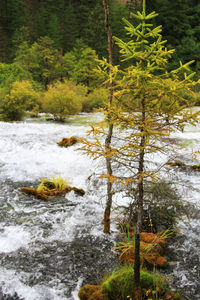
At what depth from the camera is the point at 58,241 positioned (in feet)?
17.1

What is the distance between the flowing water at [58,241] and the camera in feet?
13.3

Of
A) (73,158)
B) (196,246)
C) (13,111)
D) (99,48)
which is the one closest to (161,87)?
(196,246)

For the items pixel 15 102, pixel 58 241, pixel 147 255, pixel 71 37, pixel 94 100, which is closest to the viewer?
pixel 147 255

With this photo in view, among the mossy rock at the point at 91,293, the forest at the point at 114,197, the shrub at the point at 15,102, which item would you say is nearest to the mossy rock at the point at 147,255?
the forest at the point at 114,197

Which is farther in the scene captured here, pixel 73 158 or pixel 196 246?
pixel 73 158

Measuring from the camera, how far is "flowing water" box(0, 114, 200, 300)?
4062mm

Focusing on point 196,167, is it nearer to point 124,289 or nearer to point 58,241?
Answer: point 58,241

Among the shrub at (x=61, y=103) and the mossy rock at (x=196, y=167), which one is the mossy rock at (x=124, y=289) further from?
the shrub at (x=61, y=103)

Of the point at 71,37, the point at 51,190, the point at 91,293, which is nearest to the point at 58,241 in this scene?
the point at 91,293

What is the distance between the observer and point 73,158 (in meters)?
10.6

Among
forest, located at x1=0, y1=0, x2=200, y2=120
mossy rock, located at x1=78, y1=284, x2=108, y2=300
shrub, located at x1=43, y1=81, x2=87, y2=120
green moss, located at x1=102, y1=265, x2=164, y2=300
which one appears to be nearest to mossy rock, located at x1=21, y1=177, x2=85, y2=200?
mossy rock, located at x1=78, y1=284, x2=108, y2=300

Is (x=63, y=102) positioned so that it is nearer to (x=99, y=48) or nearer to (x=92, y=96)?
(x=92, y=96)

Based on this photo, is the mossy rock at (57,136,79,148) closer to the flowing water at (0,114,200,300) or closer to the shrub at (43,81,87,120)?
the flowing water at (0,114,200,300)

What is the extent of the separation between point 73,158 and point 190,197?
16.9ft
